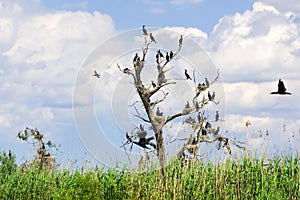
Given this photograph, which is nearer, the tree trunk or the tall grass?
the tall grass

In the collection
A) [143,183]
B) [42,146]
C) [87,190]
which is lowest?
[87,190]

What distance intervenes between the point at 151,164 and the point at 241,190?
4.76 feet

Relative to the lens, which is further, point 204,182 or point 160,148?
point 160,148

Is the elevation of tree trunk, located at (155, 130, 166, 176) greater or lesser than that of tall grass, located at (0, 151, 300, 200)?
greater

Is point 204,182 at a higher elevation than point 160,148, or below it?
below

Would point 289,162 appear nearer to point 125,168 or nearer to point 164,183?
point 164,183

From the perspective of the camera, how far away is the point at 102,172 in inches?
372

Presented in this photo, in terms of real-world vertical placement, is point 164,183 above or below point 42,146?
below

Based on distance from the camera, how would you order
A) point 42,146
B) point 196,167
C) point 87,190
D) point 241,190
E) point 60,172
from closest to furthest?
point 87,190 → point 241,190 → point 196,167 → point 60,172 → point 42,146

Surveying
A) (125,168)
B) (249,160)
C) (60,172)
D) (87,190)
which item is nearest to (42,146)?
(60,172)

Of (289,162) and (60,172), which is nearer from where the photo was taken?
(289,162)

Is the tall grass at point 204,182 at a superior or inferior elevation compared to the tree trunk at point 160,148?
inferior

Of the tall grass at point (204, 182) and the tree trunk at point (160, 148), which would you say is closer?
the tall grass at point (204, 182)

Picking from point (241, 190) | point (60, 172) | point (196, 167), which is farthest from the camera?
point (60, 172)
